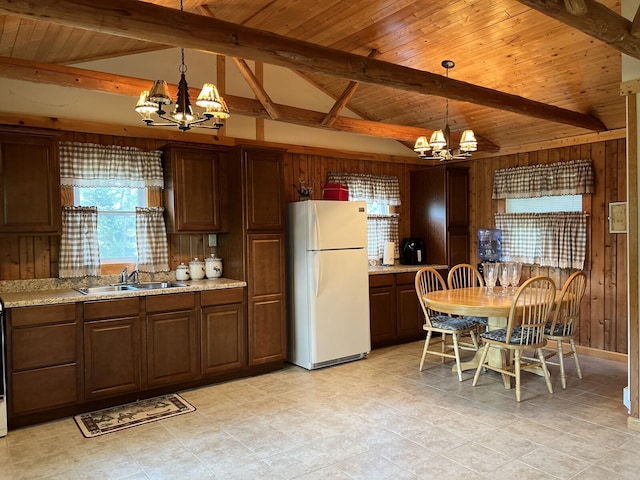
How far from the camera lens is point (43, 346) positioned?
339cm

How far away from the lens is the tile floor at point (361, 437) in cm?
268

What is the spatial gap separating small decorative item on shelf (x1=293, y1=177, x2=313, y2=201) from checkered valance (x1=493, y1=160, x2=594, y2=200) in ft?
7.68

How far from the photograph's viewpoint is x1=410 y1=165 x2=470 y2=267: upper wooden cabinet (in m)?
5.97

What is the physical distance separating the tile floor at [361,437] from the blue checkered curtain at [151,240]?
1229mm

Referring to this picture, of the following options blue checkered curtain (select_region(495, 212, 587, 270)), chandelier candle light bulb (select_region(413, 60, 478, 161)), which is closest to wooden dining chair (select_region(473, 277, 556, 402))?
chandelier candle light bulb (select_region(413, 60, 478, 161))

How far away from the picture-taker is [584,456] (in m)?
2.77

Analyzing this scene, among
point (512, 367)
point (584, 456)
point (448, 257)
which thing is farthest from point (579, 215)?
point (584, 456)

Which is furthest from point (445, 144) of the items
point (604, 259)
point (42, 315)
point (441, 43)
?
point (42, 315)

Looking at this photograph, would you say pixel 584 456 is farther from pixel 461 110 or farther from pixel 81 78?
pixel 81 78

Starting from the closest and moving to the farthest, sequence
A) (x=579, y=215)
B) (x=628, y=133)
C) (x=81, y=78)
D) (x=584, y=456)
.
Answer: (x=584, y=456) → (x=628, y=133) → (x=81, y=78) → (x=579, y=215)

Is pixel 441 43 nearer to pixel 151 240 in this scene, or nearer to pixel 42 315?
pixel 151 240

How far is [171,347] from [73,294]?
875 mm

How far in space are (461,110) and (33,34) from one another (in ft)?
13.5

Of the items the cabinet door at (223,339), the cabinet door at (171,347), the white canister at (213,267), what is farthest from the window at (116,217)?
the cabinet door at (223,339)
